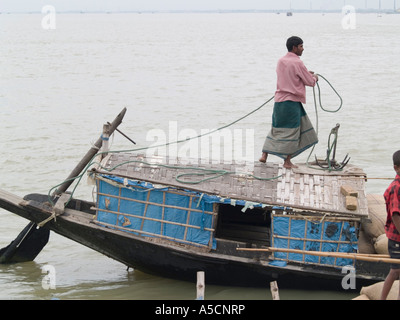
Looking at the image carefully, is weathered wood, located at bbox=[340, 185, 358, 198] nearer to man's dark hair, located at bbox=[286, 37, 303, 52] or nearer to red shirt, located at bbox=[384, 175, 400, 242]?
red shirt, located at bbox=[384, 175, 400, 242]

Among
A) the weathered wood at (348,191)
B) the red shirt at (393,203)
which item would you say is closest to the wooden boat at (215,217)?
the weathered wood at (348,191)

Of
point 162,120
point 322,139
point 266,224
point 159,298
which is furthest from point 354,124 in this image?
point 159,298

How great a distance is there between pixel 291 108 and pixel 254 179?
2.63 feet

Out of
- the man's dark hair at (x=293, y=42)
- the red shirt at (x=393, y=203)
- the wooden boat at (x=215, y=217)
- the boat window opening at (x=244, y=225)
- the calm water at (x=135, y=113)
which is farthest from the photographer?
the calm water at (x=135, y=113)

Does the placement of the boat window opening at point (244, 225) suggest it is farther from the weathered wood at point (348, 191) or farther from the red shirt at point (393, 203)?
the red shirt at point (393, 203)

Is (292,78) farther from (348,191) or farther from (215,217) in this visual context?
(215,217)

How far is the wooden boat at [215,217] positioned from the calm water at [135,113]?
1.13ft

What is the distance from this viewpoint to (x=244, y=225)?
7156mm

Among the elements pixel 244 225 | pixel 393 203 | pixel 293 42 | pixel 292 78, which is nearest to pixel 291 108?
pixel 292 78

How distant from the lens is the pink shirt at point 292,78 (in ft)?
20.6

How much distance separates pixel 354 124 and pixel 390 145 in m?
2.34

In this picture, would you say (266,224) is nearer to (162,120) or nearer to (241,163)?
(241,163)

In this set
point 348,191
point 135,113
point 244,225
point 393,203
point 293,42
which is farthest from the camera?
point 135,113
